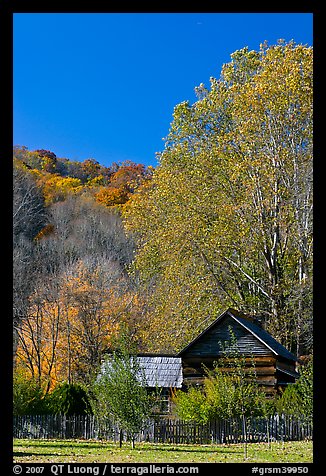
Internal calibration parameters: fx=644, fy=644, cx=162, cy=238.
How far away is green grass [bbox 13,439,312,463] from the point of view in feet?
44.2

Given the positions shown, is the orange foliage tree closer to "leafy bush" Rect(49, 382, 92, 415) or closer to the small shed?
"leafy bush" Rect(49, 382, 92, 415)

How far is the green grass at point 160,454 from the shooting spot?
13.5m

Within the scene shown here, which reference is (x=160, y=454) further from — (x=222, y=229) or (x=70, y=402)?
(x=222, y=229)

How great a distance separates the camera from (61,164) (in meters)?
62.2

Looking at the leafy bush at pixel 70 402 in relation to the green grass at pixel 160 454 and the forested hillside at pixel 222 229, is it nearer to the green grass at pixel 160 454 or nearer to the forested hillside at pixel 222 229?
the forested hillside at pixel 222 229

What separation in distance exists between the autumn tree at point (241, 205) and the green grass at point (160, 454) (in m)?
10.8

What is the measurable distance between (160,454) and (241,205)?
14.2 meters

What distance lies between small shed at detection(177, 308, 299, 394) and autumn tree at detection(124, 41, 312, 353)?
3095mm

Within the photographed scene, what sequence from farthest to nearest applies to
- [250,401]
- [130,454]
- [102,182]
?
[102,182]
[250,401]
[130,454]

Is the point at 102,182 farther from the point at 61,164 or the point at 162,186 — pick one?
the point at 162,186

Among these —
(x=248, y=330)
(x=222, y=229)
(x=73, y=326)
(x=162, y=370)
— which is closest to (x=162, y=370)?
(x=162, y=370)

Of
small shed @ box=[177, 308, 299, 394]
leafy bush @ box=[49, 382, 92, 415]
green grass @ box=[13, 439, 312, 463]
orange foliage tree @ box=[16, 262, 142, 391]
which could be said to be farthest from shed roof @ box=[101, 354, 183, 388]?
green grass @ box=[13, 439, 312, 463]

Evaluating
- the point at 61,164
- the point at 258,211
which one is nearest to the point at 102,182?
the point at 61,164
